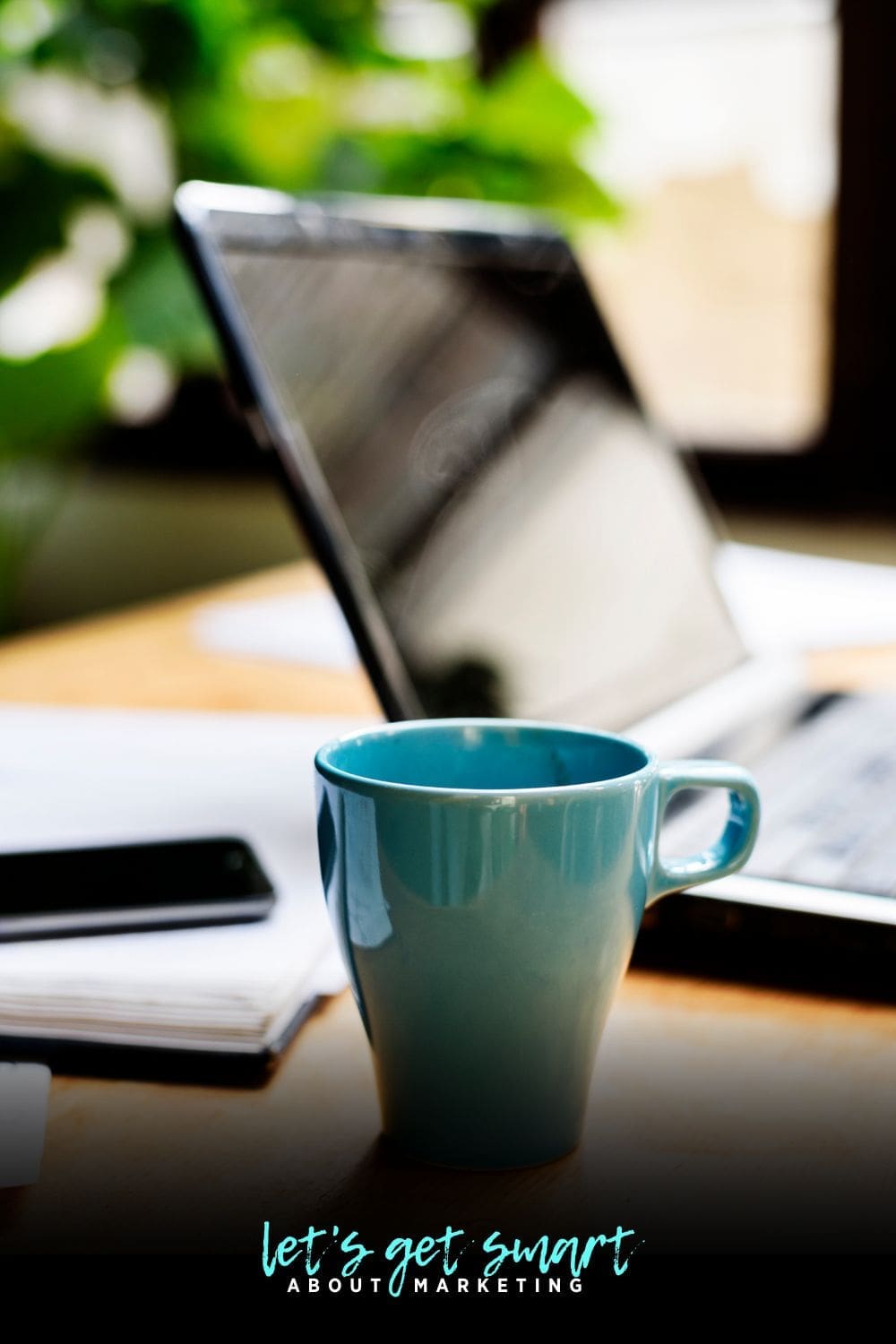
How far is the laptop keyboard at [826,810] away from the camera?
18.8 inches

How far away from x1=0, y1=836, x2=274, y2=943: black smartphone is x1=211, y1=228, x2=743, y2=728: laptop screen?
10 cm

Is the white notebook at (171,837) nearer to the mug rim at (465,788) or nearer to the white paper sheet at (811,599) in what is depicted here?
the mug rim at (465,788)

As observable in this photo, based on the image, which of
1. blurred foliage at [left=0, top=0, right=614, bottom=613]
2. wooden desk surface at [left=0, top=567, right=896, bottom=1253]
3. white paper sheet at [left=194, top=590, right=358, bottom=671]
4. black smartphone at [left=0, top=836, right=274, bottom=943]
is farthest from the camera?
blurred foliage at [left=0, top=0, right=614, bottom=613]

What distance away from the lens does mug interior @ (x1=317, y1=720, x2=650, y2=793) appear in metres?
0.39

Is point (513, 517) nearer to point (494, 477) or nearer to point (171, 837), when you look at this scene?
point (494, 477)

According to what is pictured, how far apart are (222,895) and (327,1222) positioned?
16 cm

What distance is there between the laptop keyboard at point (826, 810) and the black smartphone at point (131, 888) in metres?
0.16

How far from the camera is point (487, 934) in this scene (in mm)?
346

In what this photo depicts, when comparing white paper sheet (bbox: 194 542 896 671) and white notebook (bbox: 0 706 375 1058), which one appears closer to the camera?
white notebook (bbox: 0 706 375 1058)

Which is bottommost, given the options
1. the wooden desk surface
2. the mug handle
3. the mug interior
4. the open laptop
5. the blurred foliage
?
the wooden desk surface

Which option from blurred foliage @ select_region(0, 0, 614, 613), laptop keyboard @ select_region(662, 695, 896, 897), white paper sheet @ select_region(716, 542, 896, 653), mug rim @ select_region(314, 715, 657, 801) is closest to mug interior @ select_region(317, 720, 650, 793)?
mug rim @ select_region(314, 715, 657, 801)

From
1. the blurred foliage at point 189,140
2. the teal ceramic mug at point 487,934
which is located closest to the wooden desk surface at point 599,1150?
the teal ceramic mug at point 487,934

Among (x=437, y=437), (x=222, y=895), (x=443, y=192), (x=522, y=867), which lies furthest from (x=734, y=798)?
(x=443, y=192)

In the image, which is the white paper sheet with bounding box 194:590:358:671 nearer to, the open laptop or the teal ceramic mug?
the open laptop
